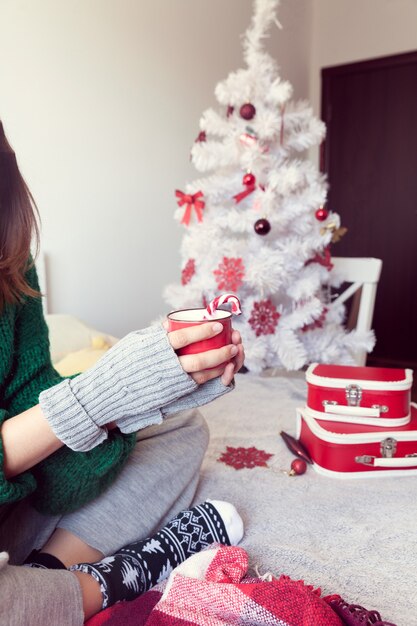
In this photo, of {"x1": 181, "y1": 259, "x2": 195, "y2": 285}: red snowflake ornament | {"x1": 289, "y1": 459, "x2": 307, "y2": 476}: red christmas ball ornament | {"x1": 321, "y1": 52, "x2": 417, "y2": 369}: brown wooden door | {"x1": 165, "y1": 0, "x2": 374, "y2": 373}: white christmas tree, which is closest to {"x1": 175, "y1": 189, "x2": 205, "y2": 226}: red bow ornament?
{"x1": 165, "y1": 0, "x2": 374, "y2": 373}: white christmas tree

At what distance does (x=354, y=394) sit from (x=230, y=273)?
2.66ft

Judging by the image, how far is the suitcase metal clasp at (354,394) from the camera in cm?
128

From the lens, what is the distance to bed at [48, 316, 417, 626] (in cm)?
83

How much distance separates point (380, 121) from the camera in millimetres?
3527

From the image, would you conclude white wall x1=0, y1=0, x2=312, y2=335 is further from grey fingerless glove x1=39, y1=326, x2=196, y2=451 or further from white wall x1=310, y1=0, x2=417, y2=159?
grey fingerless glove x1=39, y1=326, x2=196, y2=451

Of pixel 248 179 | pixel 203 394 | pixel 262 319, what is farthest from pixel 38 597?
pixel 248 179

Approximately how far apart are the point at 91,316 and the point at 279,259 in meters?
0.87

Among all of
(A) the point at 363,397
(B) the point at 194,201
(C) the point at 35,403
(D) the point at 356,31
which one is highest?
(D) the point at 356,31

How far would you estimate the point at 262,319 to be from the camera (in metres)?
2.00

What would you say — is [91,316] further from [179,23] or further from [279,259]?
[179,23]

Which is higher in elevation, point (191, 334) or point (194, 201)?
point (194, 201)

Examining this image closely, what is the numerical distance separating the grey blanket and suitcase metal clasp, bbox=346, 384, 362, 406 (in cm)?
17

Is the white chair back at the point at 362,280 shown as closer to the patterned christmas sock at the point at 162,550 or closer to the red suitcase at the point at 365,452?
the red suitcase at the point at 365,452

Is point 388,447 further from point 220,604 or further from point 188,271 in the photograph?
point 188,271
